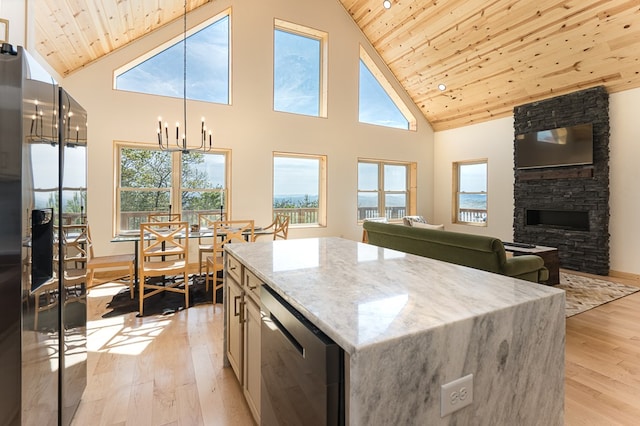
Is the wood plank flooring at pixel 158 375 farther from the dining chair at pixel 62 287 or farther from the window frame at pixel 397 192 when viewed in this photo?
the window frame at pixel 397 192

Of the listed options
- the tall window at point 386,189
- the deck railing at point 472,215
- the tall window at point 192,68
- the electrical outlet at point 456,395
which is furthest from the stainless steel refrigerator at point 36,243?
the deck railing at point 472,215

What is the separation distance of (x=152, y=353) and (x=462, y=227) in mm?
6639

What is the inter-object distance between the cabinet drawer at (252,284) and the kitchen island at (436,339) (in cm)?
12

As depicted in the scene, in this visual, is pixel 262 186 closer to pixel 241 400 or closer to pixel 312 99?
pixel 312 99

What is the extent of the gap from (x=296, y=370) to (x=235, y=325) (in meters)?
1.10

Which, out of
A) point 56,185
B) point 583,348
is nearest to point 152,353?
point 56,185

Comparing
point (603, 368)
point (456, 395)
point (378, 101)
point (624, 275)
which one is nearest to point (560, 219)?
point (624, 275)

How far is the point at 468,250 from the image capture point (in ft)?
10.00

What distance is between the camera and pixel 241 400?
1928 mm

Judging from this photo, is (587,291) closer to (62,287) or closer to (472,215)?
(472,215)

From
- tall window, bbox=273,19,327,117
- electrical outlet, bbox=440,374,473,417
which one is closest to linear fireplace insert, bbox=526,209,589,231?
tall window, bbox=273,19,327,117

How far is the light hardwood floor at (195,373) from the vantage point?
1.81 m

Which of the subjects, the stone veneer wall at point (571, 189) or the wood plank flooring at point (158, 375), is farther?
the stone veneer wall at point (571, 189)

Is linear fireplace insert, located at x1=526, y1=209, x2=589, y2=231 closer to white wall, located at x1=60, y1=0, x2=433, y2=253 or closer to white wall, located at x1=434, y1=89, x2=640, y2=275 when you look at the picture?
white wall, located at x1=434, y1=89, x2=640, y2=275
